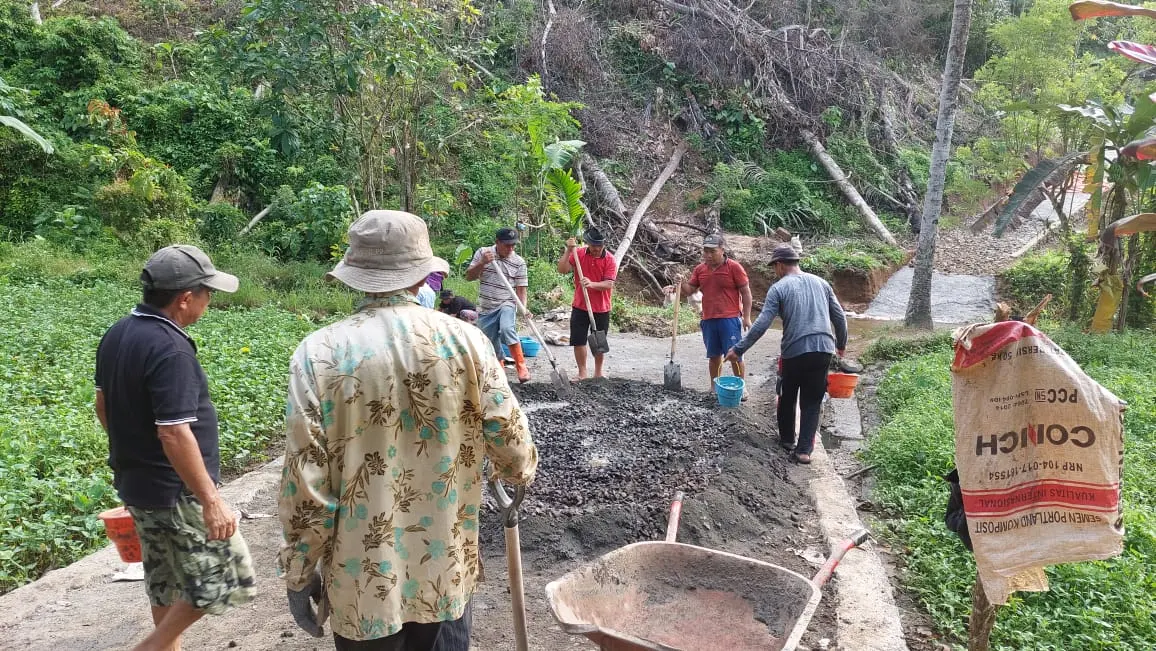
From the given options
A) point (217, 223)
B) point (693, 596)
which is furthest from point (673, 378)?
point (217, 223)

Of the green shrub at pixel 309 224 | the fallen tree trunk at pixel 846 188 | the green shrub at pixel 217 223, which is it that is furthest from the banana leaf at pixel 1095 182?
the green shrub at pixel 217 223

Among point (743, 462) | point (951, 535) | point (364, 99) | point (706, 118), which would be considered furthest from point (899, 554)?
point (706, 118)

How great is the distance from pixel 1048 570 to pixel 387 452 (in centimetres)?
361

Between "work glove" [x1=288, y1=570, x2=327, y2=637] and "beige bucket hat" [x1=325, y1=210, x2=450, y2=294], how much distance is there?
92 cm

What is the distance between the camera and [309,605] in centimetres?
231

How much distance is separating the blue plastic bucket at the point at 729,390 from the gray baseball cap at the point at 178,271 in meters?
4.81

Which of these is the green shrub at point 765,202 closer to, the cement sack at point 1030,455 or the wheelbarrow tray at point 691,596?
the wheelbarrow tray at point 691,596

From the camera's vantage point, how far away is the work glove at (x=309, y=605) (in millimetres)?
2281

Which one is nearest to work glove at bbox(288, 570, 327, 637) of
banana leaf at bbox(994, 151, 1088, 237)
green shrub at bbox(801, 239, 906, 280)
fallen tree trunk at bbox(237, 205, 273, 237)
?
banana leaf at bbox(994, 151, 1088, 237)

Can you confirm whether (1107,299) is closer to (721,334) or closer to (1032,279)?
(721,334)

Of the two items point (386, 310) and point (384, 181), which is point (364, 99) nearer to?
point (384, 181)

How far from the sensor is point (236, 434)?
5789mm

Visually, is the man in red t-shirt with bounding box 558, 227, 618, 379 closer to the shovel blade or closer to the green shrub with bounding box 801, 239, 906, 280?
the shovel blade

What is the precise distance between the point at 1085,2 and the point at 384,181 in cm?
983
